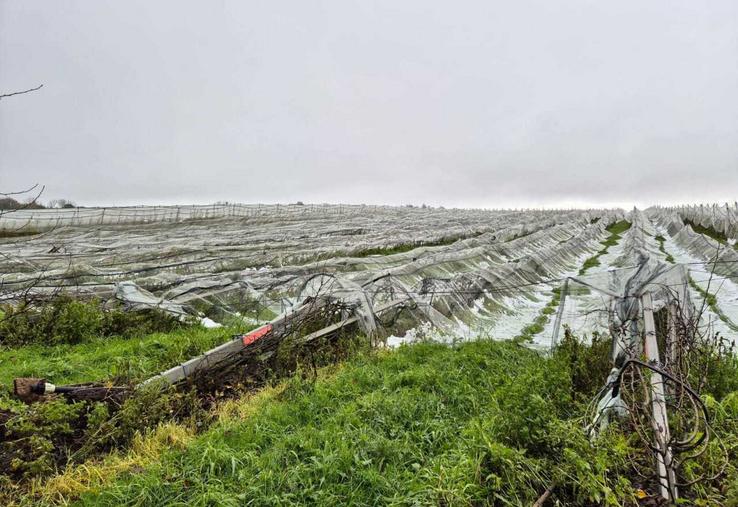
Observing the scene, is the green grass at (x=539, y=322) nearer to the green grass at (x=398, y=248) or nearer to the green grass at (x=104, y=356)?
the green grass at (x=104, y=356)

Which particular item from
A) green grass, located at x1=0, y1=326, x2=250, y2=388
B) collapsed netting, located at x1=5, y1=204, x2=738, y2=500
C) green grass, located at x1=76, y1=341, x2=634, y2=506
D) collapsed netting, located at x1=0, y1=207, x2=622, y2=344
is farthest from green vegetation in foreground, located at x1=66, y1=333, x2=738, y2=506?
collapsed netting, located at x1=0, y1=207, x2=622, y2=344

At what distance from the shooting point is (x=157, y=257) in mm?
14547

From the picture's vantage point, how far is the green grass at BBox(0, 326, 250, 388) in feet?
16.7

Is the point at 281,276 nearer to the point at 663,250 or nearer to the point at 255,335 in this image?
the point at 255,335

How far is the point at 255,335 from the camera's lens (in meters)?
5.30

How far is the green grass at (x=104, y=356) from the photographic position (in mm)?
5090

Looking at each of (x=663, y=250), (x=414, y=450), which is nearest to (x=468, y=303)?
(x=414, y=450)

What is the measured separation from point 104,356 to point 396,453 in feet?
15.6

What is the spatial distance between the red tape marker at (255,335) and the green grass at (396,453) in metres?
0.93

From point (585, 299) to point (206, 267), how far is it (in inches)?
410

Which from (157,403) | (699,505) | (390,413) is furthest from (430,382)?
(157,403)

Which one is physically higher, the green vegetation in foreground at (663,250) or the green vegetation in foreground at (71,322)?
the green vegetation in foreground at (663,250)

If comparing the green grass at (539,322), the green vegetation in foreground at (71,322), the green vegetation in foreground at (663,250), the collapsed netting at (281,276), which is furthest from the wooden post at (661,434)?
the green vegetation in foreground at (663,250)

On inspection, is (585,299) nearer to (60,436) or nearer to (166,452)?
(166,452)
